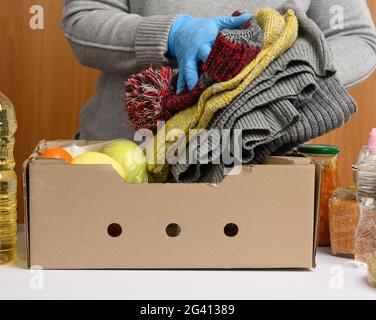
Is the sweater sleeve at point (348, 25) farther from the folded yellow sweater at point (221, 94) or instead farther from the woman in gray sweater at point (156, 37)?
the folded yellow sweater at point (221, 94)

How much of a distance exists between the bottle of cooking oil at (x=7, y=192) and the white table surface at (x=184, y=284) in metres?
0.03

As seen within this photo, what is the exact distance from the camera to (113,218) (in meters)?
0.75

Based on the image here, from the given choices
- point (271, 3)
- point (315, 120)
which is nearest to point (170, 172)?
point (315, 120)

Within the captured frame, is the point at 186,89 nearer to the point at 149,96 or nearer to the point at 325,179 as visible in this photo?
the point at 149,96

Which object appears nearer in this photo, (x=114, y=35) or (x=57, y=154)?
(x=57, y=154)

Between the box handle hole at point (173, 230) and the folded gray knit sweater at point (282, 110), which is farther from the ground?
the folded gray knit sweater at point (282, 110)

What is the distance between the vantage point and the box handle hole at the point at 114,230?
2.53 feet

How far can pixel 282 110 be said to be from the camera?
780 millimetres

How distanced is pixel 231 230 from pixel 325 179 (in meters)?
0.20

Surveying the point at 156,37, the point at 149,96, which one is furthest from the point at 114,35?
the point at 149,96

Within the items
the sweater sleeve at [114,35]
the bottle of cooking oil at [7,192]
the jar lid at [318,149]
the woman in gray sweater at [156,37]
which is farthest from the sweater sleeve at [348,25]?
the bottle of cooking oil at [7,192]

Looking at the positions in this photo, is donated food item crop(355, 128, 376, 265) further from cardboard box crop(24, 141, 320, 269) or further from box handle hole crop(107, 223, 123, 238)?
box handle hole crop(107, 223, 123, 238)

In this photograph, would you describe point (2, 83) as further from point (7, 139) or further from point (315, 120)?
point (315, 120)

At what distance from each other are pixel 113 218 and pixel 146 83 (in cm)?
21
